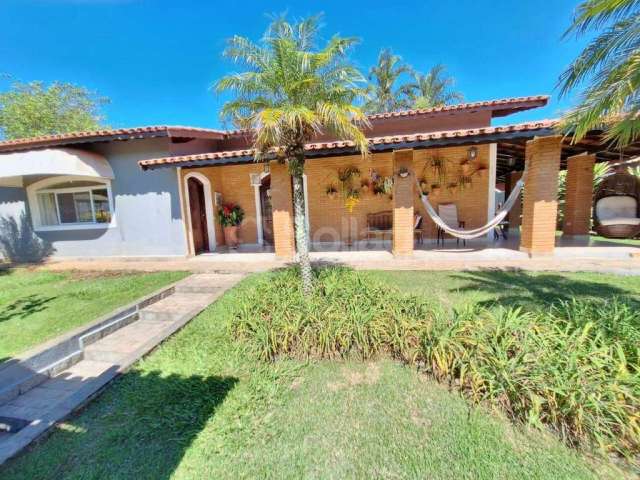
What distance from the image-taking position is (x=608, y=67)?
3824 mm

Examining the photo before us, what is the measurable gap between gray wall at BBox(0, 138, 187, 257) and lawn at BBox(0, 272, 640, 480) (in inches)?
259

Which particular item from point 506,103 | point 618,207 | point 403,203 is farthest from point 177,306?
point 618,207

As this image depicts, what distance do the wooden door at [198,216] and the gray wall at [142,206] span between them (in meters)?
0.83

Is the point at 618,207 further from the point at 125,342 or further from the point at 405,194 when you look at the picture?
the point at 125,342

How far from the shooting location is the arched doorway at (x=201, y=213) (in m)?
10.1

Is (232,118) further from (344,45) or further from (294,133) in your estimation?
(344,45)

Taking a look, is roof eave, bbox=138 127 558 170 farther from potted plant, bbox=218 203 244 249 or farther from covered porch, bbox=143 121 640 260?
potted plant, bbox=218 203 244 249

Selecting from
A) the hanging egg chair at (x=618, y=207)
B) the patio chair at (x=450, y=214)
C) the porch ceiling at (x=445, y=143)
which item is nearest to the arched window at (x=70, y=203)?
the porch ceiling at (x=445, y=143)

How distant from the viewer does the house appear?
8.19m

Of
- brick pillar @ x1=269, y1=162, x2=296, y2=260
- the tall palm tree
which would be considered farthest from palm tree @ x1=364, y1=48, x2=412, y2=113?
the tall palm tree

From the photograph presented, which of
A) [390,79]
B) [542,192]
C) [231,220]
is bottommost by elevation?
[231,220]

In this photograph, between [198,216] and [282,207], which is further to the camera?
[198,216]

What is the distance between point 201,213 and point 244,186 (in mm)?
1969

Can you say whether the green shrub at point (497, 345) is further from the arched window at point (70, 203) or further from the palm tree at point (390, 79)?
the palm tree at point (390, 79)
